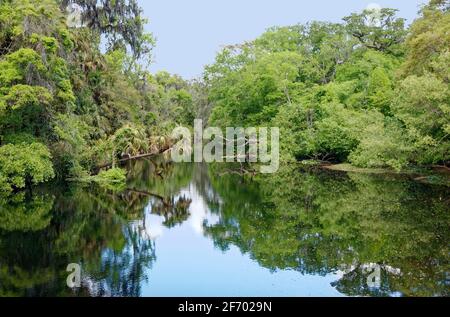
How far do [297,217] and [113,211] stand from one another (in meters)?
7.35

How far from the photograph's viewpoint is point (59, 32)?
1014 inches

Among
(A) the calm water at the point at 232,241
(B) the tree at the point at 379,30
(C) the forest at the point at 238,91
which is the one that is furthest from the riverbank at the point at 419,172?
(B) the tree at the point at 379,30

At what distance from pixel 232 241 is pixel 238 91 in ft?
107

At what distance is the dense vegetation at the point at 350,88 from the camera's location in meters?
26.4

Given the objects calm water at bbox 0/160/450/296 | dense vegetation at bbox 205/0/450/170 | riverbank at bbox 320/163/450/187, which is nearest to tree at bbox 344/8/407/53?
dense vegetation at bbox 205/0/450/170

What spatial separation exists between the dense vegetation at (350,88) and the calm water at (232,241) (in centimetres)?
411

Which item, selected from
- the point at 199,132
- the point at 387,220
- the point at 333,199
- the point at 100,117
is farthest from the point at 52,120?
the point at 199,132

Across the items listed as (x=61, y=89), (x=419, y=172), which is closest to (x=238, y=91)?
(x=419, y=172)

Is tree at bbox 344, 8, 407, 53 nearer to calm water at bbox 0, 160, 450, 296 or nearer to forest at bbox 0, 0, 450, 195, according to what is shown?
forest at bbox 0, 0, 450, 195

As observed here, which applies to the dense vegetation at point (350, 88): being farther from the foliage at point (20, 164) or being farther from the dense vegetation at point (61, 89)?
the foliage at point (20, 164)

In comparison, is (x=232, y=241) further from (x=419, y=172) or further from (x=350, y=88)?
(x=350, y=88)

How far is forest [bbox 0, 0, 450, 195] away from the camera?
23078 millimetres

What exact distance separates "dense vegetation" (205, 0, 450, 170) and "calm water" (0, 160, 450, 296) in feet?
13.5
